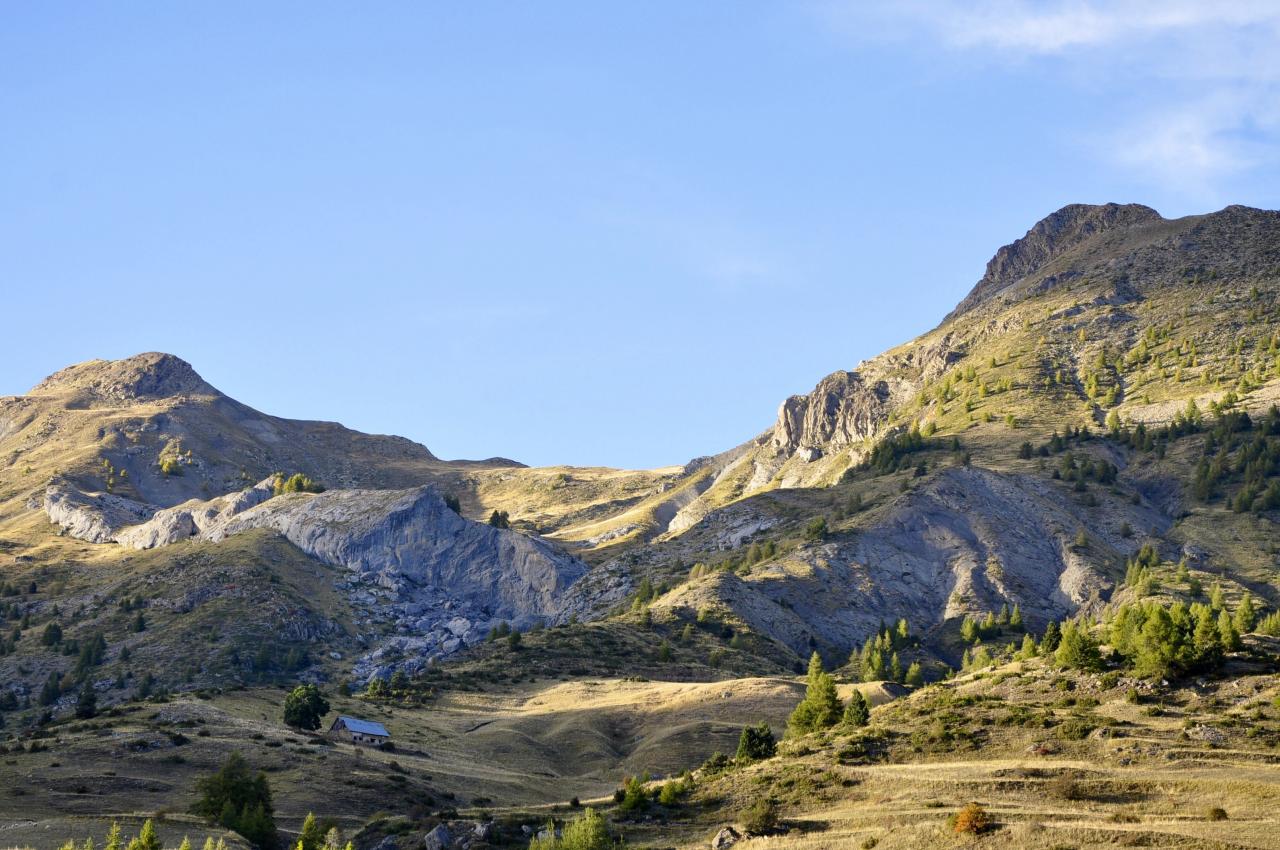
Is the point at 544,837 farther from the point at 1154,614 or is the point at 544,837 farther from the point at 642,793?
the point at 1154,614

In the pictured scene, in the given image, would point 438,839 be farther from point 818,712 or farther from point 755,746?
point 818,712

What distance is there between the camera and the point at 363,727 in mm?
126188

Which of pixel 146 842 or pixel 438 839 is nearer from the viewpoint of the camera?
pixel 146 842

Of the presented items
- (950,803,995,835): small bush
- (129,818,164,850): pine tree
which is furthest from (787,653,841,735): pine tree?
(129,818,164,850): pine tree

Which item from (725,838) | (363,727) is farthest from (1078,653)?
(363,727)

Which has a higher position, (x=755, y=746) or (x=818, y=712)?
(x=818, y=712)

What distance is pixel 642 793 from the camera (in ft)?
293

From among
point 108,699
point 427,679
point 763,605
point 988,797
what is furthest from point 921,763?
point 108,699

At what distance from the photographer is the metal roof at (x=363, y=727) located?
412ft

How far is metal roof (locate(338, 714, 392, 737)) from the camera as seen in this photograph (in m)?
125

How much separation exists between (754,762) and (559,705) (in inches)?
2348

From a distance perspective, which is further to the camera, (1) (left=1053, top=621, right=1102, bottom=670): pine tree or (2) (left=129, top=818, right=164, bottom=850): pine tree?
(1) (left=1053, top=621, right=1102, bottom=670): pine tree

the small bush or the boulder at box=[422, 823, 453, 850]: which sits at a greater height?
the small bush

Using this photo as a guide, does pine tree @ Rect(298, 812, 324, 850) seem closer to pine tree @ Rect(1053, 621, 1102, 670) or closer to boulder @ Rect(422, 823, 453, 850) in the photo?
boulder @ Rect(422, 823, 453, 850)
